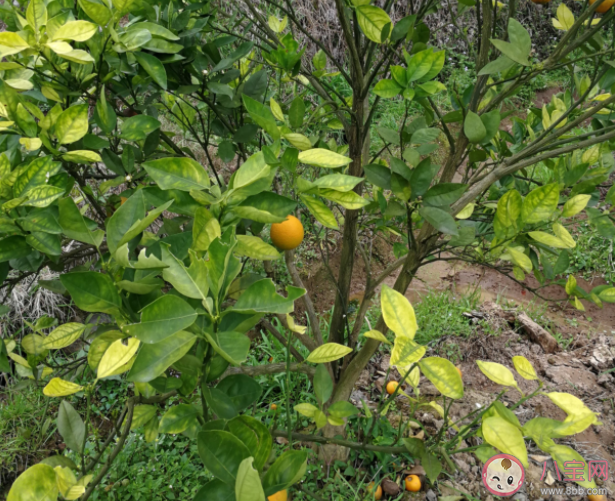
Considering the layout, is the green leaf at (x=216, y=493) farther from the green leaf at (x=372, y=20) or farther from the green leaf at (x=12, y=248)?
the green leaf at (x=372, y=20)

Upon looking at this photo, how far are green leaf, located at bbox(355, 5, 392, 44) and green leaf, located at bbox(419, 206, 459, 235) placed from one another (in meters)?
0.33

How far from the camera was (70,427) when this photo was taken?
0.74 metres

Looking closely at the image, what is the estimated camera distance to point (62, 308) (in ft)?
8.13

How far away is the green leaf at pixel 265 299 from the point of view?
49 cm

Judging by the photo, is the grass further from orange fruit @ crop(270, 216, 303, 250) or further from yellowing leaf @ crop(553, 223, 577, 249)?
yellowing leaf @ crop(553, 223, 577, 249)

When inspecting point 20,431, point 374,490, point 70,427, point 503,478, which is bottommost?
point 20,431

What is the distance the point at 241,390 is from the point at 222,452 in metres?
0.15

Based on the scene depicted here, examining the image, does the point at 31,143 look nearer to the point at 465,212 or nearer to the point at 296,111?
the point at 296,111

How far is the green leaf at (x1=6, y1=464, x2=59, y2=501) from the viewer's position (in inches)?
17.6

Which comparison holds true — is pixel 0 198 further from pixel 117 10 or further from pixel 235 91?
pixel 235 91

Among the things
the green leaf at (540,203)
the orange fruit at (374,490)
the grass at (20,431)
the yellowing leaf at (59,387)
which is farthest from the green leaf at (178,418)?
the grass at (20,431)

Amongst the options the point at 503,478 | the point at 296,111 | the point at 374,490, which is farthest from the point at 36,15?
the point at 374,490

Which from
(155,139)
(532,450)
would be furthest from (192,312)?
(532,450)

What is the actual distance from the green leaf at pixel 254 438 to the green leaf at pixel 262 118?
380 millimetres
